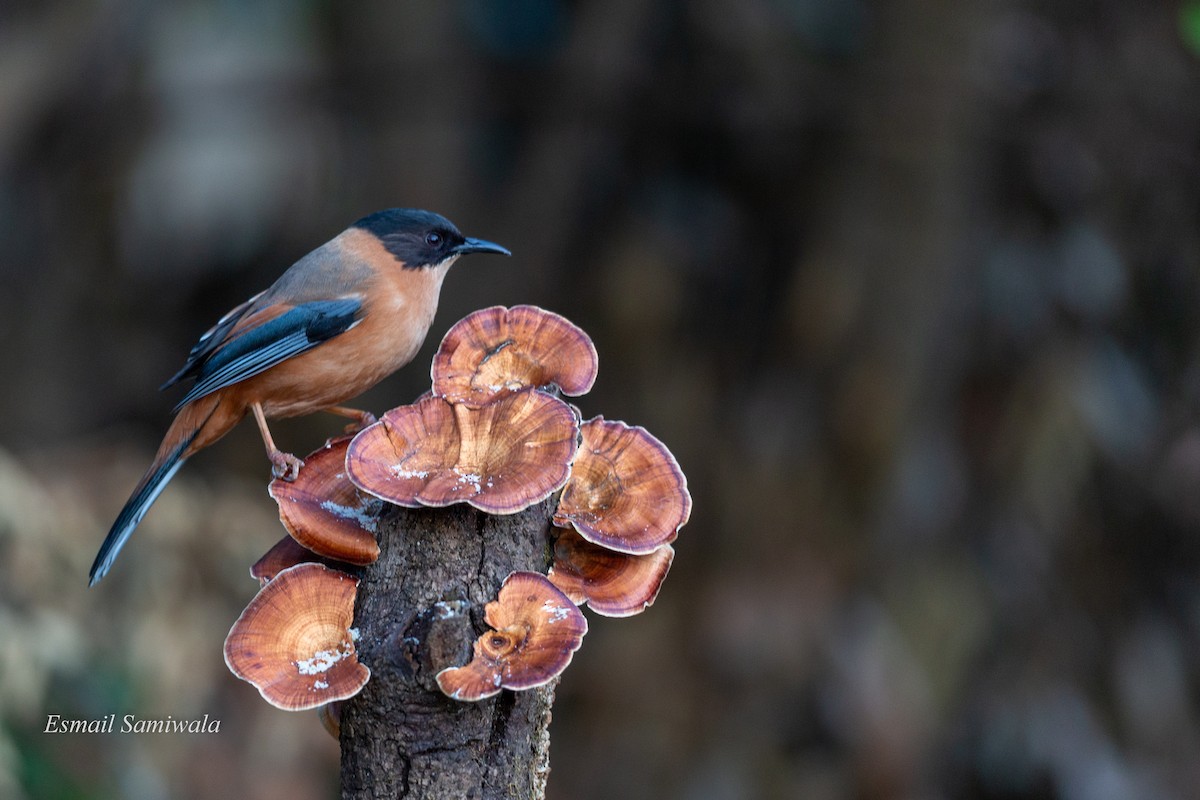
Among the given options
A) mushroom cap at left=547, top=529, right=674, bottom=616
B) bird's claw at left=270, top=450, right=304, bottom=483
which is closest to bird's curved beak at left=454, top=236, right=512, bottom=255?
bird's claw at left=270, top=450, right=304, bottom=483

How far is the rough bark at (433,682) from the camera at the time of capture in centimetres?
226

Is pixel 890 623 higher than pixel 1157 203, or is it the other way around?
pixel 1157 203

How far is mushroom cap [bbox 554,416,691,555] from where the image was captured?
2484mm

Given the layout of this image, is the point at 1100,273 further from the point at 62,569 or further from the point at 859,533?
the point at 62,569

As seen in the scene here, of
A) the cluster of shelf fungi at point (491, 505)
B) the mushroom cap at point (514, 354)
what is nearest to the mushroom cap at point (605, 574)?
the cluster of shelf fungi at point (491, 505)

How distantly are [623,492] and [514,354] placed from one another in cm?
39

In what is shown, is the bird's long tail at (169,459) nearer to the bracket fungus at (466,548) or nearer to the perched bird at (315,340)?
the perched bird at (315,340)

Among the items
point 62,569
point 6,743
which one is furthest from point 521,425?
point 62,569

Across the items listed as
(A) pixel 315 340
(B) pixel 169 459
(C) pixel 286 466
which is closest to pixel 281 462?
(C) pixel 286 466

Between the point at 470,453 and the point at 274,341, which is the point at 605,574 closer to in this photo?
the point at 470,453

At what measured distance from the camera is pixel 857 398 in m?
6.72

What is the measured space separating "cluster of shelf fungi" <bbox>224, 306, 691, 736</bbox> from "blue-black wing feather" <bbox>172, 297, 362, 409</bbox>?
36.0 inches

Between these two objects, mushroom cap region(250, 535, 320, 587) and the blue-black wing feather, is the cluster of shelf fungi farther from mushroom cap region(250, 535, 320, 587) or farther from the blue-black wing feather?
the blue-black wing feather

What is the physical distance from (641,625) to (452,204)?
2.81 metres
